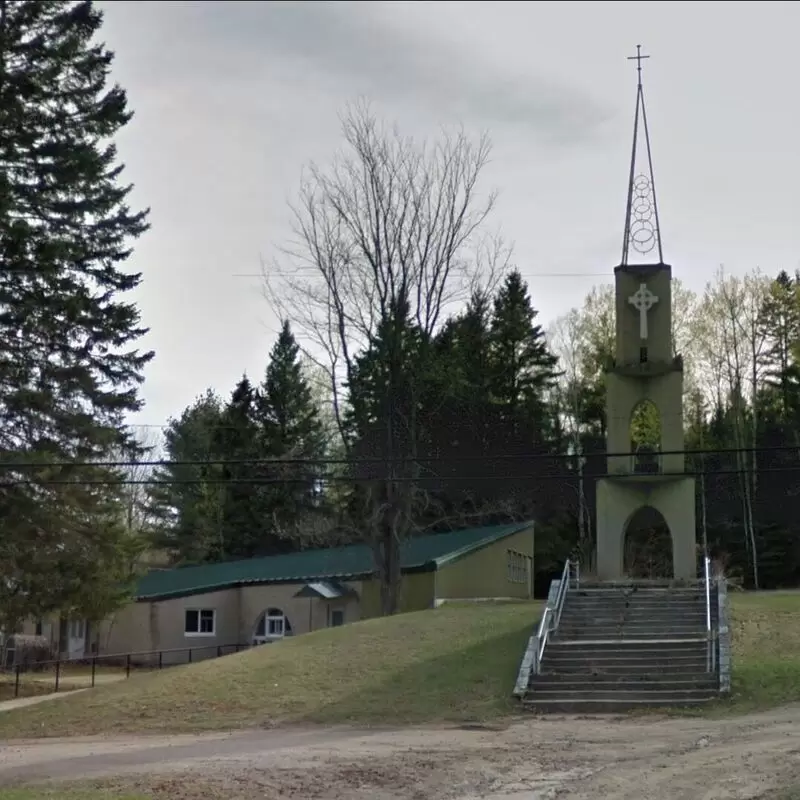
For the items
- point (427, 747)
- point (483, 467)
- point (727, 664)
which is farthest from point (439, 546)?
point (427, 747)

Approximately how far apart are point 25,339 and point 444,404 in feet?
57.0

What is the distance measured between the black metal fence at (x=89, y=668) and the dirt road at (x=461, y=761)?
12355 mm

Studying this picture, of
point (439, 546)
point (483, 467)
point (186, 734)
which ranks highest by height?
point (483, 467)

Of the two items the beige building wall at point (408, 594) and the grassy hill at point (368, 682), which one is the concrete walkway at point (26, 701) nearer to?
the grassy hill at point (368, 682)

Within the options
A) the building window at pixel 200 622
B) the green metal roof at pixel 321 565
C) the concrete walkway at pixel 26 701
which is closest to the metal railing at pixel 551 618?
the concrete walkway at pixel 26 701

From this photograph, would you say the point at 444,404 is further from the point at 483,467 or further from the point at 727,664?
the point at 727,664

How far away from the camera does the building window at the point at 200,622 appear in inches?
1660

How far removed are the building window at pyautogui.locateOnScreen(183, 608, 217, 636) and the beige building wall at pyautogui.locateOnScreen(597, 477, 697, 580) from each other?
18.7 m

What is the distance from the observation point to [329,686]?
22312 mm

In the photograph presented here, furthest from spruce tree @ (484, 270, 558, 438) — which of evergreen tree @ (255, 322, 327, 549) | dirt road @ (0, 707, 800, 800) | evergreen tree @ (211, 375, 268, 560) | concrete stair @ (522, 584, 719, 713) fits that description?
dirt road @ (0, 707, 800, 800)

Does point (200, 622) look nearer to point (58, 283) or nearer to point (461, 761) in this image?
point (58, 283)

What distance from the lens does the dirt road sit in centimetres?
1308

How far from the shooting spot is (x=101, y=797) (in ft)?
40.5

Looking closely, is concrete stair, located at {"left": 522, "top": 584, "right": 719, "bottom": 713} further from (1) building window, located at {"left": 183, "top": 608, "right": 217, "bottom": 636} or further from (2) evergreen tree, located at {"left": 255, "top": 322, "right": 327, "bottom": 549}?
(2) evergreen tree, located at {"left": 255, "top": 322, "right": 327, "bottom": 549}
